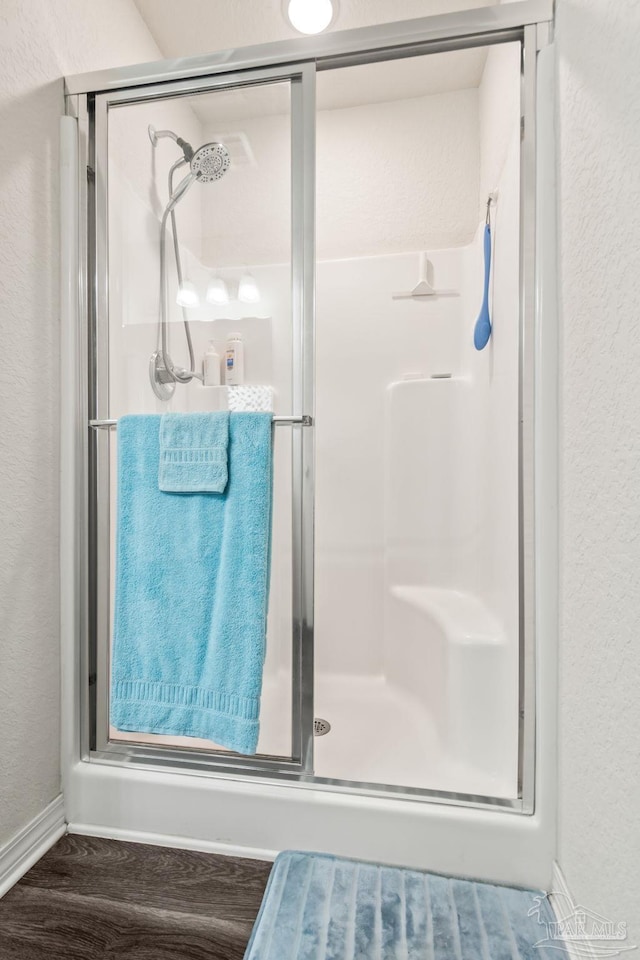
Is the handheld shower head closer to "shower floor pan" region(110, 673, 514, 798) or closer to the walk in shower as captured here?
the walk in shower

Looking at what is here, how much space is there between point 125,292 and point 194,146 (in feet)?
1.23

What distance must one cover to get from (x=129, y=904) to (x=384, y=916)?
50 centimetres

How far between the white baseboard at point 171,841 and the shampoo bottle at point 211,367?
1042mm

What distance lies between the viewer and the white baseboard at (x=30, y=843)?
104 cm

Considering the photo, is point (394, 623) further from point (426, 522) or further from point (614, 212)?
point (614, 212)

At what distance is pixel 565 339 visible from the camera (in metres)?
1.02

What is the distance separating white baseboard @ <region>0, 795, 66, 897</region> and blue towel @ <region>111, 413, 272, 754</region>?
9.8 inches

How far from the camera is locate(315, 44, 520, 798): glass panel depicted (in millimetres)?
1310

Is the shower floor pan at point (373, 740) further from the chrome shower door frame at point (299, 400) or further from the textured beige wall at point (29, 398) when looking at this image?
the textured beige wall at point (29, 398)

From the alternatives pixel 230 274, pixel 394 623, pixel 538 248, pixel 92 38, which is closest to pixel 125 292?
pixel 230 274

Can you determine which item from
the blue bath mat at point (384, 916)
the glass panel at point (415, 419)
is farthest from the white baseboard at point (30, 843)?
the glass panel at point (415, 419)

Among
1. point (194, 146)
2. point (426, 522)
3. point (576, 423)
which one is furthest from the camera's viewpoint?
point (426, 522)

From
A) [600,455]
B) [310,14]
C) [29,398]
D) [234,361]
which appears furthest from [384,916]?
[310,14]

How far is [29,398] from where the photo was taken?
1145 mm
